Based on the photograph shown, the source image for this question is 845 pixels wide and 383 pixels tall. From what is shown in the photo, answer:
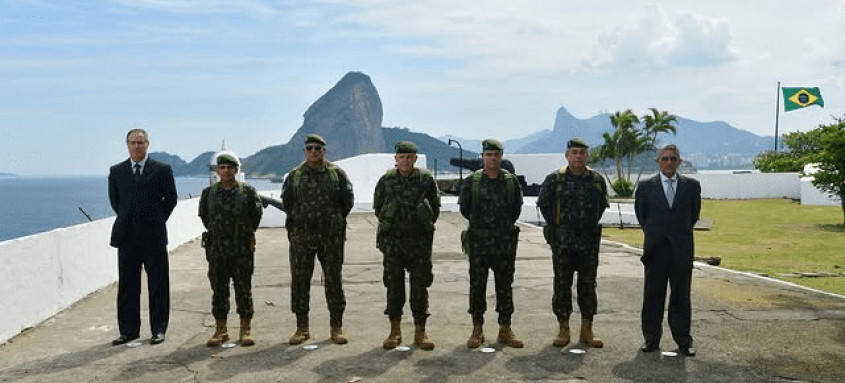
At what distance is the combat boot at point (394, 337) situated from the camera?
620 cm

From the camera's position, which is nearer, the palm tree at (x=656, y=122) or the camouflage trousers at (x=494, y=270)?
the camouflage trousers at (x=494, y=270)

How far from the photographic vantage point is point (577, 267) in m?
6.28

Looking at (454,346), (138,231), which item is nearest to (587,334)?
(454,346)

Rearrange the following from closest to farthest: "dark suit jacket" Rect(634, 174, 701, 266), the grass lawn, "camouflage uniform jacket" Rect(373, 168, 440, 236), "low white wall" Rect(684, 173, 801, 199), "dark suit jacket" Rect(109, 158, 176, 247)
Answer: "dark suit jacket" Rect(634, 174, 701, 266) → "camouflage uniform jacket" Rect(373, 168, 440, 236) → "dark suit jacket" Rect(109, 158, 176, 247) → the grass lawn → "low white wall" Rect(684, 173, 801, 199)

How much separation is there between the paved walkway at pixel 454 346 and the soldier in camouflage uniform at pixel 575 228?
0.35 m

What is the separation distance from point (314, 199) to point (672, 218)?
300cm

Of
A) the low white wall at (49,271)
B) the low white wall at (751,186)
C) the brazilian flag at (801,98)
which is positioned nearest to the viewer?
the low white wall at (49,271)

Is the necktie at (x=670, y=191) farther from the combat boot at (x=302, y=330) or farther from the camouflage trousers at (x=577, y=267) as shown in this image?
the combat boot at (x=302, y=330)

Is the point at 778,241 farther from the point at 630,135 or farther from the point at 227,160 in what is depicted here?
the point at 630,135

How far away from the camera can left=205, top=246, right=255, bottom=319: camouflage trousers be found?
6.32 m

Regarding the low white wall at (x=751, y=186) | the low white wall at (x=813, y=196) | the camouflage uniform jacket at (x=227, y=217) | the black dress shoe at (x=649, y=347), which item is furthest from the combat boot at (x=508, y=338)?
the low white wall at (x=751, y=186)

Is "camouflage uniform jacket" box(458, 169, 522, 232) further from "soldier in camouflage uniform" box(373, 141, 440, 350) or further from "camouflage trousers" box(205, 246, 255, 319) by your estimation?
"camouflage trousers" box(205, 246, 255, 319)

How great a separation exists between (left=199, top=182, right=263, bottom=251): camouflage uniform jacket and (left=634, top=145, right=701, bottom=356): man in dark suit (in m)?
3.36

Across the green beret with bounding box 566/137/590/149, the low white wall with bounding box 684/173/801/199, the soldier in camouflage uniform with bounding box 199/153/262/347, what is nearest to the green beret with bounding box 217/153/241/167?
the soldier in camouflage uniform with bounding box 199/153/262/347
